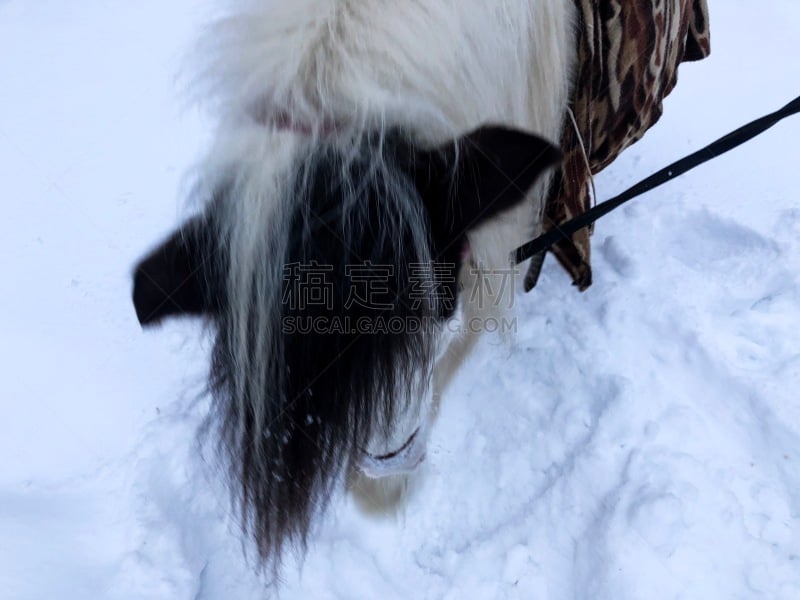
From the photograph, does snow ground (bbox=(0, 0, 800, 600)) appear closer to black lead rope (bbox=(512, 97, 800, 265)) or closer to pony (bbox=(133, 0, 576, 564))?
pony (bbox=(133, 0, 576, 564))

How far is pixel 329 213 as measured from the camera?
1.61 ft

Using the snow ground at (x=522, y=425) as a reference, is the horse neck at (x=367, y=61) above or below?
above

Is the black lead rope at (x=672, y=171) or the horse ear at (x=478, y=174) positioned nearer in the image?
the horse ear at (x=478, y=174)

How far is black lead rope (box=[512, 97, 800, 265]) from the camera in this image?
741mm

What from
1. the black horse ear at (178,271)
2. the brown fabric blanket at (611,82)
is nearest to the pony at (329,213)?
the black horse ear at (178,271)

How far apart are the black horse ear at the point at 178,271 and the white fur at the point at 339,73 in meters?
0.04

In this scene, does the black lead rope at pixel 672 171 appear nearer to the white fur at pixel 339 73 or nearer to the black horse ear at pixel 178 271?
the white fur at pixel 339 73

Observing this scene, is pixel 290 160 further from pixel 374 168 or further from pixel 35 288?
pixel 35 288

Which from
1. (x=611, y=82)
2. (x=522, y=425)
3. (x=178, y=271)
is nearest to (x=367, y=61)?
(x=178, y=271)

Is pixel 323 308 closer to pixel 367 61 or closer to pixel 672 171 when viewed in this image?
pixel 367 61

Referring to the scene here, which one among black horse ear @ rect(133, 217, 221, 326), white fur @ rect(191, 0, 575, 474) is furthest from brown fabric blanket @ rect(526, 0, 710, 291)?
black horse ear @ rect(133, 217, 221, 326)

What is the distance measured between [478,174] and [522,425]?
0.77 m

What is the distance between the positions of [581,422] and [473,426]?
22 cm

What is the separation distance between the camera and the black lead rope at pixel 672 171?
0.74 m
